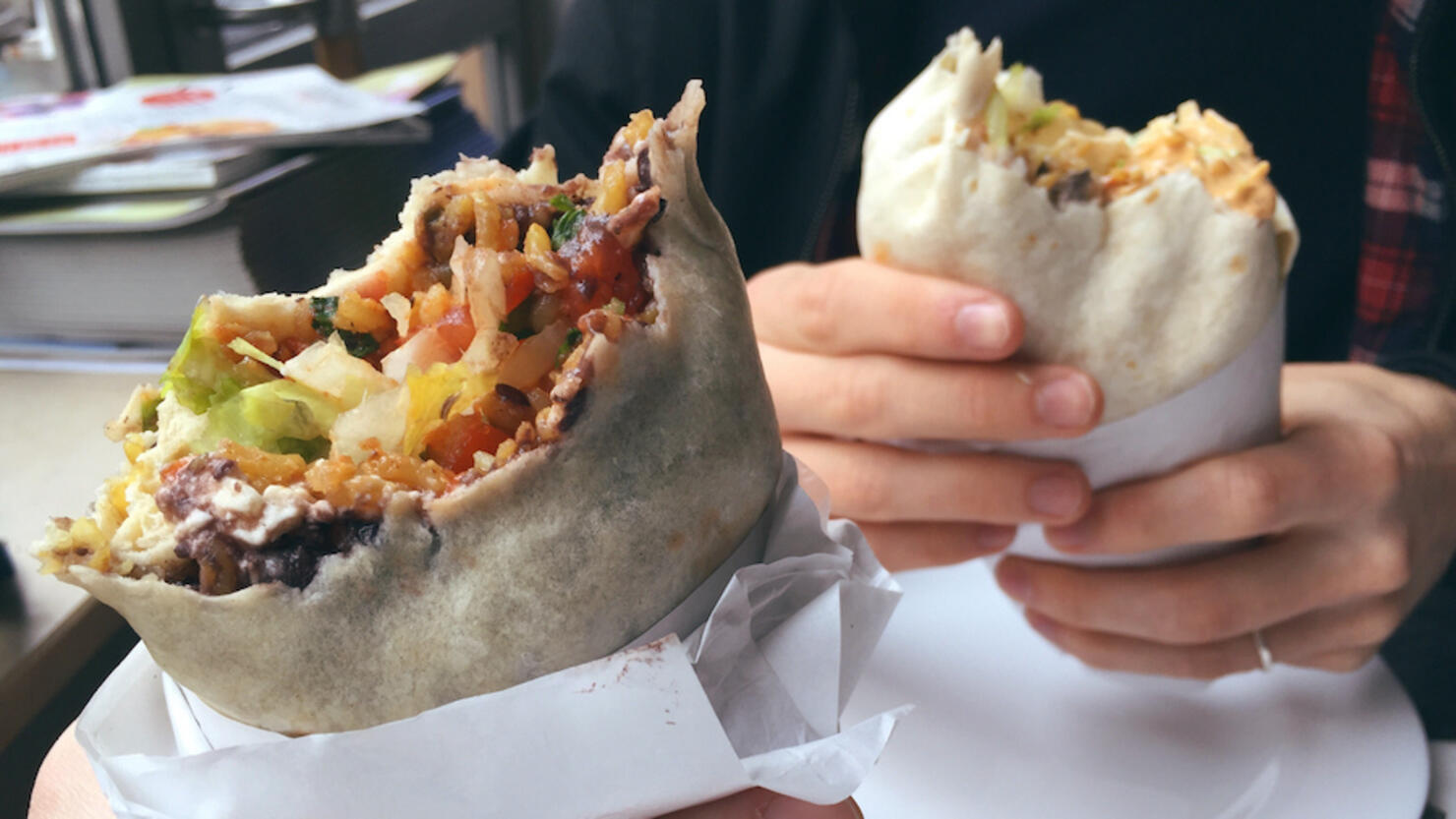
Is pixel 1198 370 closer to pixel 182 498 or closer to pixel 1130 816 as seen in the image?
pixel 1130 816

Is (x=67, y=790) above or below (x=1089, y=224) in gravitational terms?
below

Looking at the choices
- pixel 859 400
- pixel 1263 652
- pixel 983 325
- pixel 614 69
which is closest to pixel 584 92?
pixel 614 69

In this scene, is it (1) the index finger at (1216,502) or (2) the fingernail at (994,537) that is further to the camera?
(2) the fingernail at (994,537)

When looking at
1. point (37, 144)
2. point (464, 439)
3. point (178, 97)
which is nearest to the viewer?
point (464, 439)

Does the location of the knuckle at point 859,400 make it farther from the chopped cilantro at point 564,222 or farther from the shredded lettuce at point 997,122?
the chopped cilantro at point 564,222

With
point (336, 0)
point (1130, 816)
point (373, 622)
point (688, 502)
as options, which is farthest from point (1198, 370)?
point (336, 0)

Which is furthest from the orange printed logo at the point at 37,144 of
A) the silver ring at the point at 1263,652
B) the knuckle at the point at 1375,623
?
the knuckle at the point at 1375,623

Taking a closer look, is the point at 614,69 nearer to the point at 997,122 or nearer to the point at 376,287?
the point at 997,122
